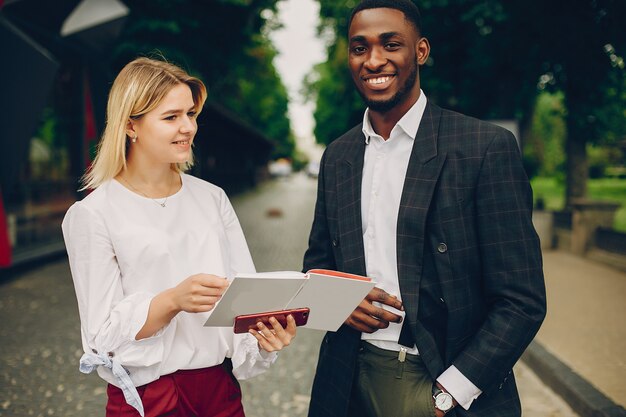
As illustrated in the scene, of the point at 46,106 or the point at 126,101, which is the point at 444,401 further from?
the point at 46,106

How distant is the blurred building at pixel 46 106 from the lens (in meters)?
8.00

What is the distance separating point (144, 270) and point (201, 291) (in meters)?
0.28

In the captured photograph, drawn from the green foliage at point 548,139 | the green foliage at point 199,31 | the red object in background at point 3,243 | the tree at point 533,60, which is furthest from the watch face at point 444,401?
the green foliage at point 548,139

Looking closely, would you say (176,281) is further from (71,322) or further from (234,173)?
(234,173)

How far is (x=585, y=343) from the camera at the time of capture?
18.1ft

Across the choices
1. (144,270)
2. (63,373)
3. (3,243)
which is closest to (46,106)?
(3,243)

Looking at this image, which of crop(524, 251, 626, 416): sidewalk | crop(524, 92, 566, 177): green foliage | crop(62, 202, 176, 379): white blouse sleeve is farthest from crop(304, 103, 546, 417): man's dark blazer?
crop(524, 92, 566, 177): green foliage

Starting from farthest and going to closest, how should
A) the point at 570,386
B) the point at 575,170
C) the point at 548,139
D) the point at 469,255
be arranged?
1. the point at 548,139
2. the point at 575,170
3. the point at 570,386
4. the point at 469,255

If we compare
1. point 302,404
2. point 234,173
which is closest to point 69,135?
point 302,404

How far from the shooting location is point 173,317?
5.77ft

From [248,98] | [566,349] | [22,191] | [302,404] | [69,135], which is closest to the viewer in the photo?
[302,404]

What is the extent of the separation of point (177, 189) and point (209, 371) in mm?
625

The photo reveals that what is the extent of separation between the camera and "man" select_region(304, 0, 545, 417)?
5.86 ft

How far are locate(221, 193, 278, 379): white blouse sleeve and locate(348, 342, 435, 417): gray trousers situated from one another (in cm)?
33
